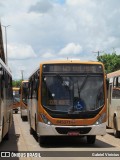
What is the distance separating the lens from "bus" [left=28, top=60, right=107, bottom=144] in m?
17.3

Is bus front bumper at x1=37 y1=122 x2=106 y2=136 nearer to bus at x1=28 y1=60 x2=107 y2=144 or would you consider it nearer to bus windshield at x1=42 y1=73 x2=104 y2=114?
bus at x1=28 y1=60 x2=107 y2=144

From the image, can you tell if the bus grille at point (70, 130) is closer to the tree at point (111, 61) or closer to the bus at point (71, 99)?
the bus at point (71, 99)

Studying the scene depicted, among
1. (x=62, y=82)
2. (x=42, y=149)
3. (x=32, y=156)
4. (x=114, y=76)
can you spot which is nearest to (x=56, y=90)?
(x=62, y=82)

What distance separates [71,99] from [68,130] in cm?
110

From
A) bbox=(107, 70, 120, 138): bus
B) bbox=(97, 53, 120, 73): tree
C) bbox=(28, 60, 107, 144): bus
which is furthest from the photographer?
bbox=(97, 53, 120, 73): tree

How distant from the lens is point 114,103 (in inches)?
883

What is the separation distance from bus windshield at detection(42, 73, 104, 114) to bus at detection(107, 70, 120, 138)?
3.87 metres

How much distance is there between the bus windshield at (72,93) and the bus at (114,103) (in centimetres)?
387

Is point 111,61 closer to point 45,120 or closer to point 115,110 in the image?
point 115,110

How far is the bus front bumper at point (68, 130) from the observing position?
17.2 metres

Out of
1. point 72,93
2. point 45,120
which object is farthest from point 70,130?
point 72,93

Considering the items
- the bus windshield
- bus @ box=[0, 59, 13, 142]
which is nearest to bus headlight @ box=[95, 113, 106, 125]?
the bus windshield

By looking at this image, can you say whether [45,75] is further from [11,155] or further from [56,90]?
[11,155]

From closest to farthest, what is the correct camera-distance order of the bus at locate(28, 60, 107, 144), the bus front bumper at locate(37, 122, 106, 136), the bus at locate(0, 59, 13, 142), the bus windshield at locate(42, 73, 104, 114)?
the bus at locate(0, 59, 13, 142), the bus front bumper at locate(37, 122, 106, 136), the bus at locate(28, 60, 107, 144), the bus windshield at locate(42, 73, 104, 114)
